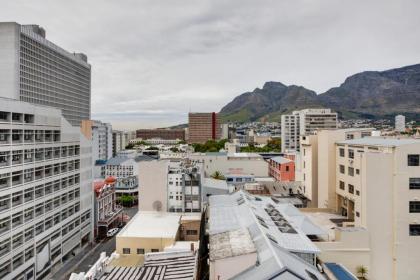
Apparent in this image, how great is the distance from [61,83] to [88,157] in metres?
63.3

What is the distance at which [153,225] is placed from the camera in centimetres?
3494

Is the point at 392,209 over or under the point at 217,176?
over

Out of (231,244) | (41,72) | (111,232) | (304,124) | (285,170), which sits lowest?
(111,232)

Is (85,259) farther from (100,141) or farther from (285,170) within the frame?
(100,141)

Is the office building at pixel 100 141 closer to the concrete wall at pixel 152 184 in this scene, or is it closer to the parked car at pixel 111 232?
the parked car at pixel 111 232

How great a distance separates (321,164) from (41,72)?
73.8 meters

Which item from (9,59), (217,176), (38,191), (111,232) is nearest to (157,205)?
(38,191)

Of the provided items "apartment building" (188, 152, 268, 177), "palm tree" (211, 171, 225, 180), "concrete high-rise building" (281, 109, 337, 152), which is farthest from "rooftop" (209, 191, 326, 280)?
"concrete high-rise building" (281, 109, 337, 152)

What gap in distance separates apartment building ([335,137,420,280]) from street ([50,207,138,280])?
28631 mm

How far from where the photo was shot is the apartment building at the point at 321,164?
135ft

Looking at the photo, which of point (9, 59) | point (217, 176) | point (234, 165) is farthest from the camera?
point (234, 165)

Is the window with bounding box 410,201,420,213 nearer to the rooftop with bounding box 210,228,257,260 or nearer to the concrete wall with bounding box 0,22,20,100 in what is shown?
the rooftop with bounding box 210,228,257,260

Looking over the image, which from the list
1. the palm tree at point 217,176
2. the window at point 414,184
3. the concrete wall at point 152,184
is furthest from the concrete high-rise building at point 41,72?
the window at point 414,184

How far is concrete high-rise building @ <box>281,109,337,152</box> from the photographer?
12531 centimetres
